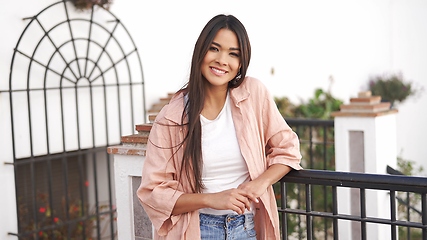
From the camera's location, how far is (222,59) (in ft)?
6.82

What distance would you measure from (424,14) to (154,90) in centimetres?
537

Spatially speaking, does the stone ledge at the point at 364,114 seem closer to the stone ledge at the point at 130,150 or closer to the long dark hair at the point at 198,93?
the stone ledge at the point at 130,150

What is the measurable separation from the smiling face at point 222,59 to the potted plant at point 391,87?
21.6ft

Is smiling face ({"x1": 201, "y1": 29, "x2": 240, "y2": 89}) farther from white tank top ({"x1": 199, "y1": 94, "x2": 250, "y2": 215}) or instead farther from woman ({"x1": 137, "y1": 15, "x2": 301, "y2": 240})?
white tank top ({"x1": 199, "y1": 94, "x2": 250, "y2": 215})

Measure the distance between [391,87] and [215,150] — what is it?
6827 millimetres

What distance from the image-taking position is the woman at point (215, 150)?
209cm

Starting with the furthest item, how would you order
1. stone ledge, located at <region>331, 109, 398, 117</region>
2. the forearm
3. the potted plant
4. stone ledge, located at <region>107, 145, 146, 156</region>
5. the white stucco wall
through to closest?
the potted plant → stone ledge, located at <region>331, 109, 398, 117</region> → the white stucco wall → stone ledge, located at <region>107, 145, 146, 156</region> → the forearm

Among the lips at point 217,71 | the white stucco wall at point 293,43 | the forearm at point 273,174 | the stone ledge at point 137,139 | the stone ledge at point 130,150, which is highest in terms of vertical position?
the white stucco wall at point 293,43

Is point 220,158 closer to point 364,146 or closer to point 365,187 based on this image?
point 365,187

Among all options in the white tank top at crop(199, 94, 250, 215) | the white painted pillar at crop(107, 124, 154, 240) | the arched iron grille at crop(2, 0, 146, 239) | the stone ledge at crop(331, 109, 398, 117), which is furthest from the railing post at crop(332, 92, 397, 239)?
the white tank top at crop(199, 94, 250, 215)

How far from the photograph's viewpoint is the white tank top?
2105 mm

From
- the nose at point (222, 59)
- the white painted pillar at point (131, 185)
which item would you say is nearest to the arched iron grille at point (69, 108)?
the white painted pillar at point (131, 185)

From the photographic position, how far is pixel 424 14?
30.2 ft

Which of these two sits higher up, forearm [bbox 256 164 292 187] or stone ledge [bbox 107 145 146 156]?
stone ledge [bbox 107 145 146 156]
